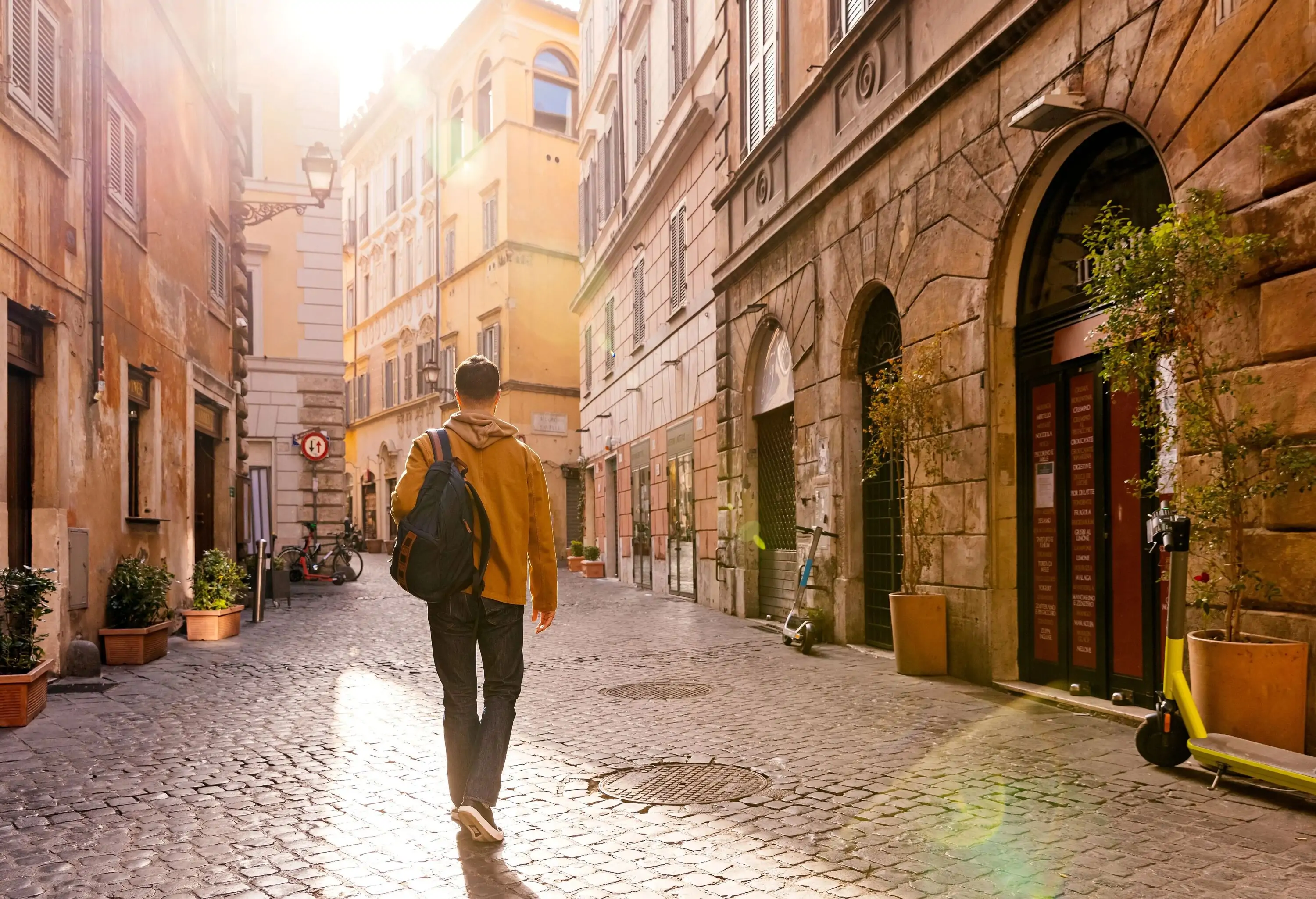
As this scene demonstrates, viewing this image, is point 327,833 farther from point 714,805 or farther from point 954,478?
point 954,478

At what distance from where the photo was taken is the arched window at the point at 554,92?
1359 inches

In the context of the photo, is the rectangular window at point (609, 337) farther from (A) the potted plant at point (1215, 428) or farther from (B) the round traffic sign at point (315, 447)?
(A) the potted plant at point (1215, 428)

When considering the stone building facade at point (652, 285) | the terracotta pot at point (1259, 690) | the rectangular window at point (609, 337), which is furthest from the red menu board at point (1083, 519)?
the rectangular window at point (609, 337)

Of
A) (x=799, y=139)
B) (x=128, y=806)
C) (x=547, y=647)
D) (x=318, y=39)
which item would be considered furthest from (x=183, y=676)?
(x=318, y=39)

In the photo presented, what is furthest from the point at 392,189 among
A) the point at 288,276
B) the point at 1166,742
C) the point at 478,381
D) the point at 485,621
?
the point at 1166,742

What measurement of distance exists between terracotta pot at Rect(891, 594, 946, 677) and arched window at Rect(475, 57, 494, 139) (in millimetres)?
29518

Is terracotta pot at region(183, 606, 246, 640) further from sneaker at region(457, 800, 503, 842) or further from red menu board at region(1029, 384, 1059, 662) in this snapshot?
sneaker at region(457, 800, 503, 842)

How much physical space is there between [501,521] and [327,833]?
138cm

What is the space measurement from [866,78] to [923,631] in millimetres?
5025

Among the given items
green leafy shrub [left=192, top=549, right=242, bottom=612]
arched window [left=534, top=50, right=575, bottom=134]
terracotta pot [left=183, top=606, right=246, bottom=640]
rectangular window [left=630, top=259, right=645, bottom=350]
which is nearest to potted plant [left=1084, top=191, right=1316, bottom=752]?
terracotta pot [left=183, top=606, right=246, bottom=640]

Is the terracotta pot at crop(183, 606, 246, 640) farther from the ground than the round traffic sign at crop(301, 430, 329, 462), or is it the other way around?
the round traffic sign at crop(301, 430, 329, 462)

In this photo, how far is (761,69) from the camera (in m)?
13.4

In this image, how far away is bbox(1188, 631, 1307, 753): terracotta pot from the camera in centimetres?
468

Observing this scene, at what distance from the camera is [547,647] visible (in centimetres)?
1063
